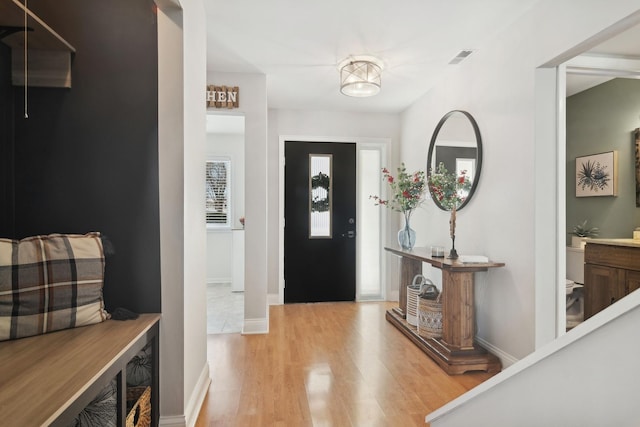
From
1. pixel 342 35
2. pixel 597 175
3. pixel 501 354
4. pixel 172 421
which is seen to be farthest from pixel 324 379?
pixel 597 175

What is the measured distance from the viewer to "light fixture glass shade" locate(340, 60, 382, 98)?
121 inches

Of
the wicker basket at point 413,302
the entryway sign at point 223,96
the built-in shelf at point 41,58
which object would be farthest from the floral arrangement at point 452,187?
the built-in shelf at point 41,58

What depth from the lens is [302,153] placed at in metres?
4.57

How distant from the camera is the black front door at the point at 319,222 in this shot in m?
4.55

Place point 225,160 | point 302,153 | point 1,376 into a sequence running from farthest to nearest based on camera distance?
point 225,160, point 302,153, point 1,376

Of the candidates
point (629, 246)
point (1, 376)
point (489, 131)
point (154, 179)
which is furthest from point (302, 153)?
point (1, 376)

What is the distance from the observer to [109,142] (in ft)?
5.67

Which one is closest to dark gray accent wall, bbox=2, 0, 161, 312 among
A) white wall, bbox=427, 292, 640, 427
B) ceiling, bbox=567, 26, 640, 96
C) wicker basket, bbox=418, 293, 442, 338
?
white wall, bbox=427, 292, 640, 427

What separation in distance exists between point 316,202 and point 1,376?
370 cm

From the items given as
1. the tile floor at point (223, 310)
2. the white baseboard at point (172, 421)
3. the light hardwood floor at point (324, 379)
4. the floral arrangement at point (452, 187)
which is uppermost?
the floral arrangement at point (452, 187)

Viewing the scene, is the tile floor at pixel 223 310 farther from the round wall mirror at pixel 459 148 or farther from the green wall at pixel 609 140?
the green wall at pixel 609 140

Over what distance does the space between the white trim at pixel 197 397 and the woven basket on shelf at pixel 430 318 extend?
69.9 inches

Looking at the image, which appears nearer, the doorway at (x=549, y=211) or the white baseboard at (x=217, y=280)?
the doorway at (x=549, y=211)

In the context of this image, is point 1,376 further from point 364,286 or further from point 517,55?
point 364,286
